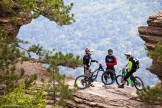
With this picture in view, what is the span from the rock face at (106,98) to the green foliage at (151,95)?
832mm

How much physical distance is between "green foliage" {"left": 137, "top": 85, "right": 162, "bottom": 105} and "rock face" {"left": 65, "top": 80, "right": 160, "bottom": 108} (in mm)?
832

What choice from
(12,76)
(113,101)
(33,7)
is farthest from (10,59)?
(113,101)

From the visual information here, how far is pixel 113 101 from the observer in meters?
20.4

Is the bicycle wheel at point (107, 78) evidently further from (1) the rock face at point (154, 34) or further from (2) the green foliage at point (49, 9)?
(2) the green foliage at point (49, 9)

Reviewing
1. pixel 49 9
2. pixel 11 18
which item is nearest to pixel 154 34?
pixel 49 9

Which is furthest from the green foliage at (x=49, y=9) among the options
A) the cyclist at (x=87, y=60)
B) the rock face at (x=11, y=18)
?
the cyclist at (x=87, y=60)

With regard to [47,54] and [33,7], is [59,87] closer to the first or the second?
[47,54]

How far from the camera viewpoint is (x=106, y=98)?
67.5 ft

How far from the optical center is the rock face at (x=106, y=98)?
2023cm

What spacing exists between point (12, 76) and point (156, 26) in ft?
29.4

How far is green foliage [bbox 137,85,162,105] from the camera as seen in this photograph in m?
18.0

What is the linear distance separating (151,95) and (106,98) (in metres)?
2.99

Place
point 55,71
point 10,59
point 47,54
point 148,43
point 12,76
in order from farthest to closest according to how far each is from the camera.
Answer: point 148,43 < point 47,54 < point 55,71 < point 10,59 < point 12,76

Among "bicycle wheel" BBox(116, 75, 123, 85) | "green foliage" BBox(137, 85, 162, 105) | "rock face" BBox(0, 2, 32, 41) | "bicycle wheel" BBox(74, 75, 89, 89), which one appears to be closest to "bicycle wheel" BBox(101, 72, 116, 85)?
"bicycle wheel" BBox(116, 75, 123, 85)
